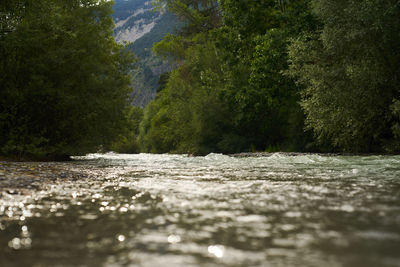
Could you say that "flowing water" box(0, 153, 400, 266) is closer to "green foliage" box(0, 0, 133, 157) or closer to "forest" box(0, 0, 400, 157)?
"green foliage" box(0, 0, 133, 157)

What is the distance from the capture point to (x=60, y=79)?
23.5 metres

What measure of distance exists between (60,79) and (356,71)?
15484 millimetres

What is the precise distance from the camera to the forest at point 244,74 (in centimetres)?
2011

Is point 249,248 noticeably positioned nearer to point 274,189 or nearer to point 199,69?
point 274,189

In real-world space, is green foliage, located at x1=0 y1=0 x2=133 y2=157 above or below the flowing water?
above

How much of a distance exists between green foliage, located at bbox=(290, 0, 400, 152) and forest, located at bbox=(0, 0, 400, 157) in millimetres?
54

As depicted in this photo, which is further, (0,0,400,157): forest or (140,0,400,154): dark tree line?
(140,0,400,154): dark tree line

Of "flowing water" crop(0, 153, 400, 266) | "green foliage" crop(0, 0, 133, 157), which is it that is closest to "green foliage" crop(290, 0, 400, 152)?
"green foliage" crop(0, 0, 133, 157)

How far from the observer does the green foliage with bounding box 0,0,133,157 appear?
19.9m

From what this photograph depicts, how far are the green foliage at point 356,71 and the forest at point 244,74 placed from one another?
0.18 ft

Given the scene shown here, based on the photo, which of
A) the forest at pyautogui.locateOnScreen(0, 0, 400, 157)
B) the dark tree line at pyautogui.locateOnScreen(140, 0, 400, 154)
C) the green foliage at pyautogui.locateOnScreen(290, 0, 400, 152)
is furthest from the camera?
the dark tree line at pyautogui.locateOnScreen(140, 0, 400, 154)

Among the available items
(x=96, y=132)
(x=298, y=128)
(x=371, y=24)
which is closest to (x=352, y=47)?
(x=371, y=24)

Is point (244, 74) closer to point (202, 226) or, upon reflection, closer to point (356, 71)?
point (356, 71)

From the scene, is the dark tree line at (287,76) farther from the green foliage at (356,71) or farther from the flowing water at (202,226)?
the flowing water at (202,226)
